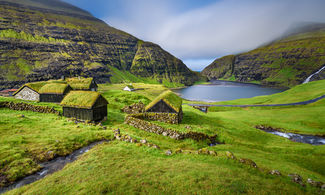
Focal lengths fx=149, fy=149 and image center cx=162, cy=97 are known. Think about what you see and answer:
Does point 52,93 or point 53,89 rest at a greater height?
point 53,89

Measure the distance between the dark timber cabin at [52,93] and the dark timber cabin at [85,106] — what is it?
1656 centimetres

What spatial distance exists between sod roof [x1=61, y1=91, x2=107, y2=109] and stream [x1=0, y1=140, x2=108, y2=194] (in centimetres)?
1247

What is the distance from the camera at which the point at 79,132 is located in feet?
61.9

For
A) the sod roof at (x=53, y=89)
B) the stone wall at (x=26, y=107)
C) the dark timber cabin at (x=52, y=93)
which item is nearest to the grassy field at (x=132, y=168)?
the stone wall at (x=26, y=107)

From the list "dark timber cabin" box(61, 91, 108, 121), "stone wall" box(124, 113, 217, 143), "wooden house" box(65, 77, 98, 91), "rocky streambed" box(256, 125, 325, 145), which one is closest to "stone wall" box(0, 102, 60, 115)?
"dark timber cabin" box(61, 91, 108, 121)

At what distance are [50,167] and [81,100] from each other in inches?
673

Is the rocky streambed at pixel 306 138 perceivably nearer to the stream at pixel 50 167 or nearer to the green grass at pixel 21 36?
the stream at pixel 50 167

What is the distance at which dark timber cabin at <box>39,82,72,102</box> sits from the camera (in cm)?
4178

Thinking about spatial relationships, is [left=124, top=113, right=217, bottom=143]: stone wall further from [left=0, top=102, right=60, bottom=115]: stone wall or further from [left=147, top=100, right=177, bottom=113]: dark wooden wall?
[left=0, top=102, right=60, bottom=115]: stone wall

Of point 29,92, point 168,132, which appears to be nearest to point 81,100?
point 168,132

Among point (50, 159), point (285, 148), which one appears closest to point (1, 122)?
point (50, 159)

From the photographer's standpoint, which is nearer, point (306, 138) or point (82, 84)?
point (306, 138)

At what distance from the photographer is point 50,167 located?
12.2 meters

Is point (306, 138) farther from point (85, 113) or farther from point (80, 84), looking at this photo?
point (80, 84)
